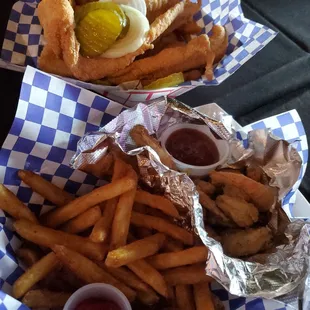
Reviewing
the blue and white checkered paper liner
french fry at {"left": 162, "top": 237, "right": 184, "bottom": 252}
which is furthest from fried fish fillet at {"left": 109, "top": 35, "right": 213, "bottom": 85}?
french fry at {"left": 162, "top": 237, "right": 184, "bottom": 252}

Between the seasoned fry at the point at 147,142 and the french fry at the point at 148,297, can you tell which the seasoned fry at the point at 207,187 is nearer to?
the seasoned fry at the point at 147,142

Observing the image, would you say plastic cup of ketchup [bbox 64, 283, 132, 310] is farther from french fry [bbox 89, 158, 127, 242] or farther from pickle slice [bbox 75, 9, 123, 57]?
pickle slice [bbox 75, 9, 123, 57]

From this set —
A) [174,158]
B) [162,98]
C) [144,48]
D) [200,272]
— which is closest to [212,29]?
[144,48]

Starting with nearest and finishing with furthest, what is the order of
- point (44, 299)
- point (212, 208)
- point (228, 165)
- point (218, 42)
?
point (44, 299) → point (212, 208) → point (228, 165) → point (218, 42)

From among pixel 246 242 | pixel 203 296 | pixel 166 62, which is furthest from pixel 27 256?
pixel 166 62

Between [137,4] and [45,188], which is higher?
[137,4]

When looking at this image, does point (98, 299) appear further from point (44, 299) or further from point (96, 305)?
point (44, 299)

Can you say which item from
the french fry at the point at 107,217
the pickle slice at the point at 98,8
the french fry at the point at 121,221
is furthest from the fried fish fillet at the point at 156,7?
the french fry at the point at 121,221

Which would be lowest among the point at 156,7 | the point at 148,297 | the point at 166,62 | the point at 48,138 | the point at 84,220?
the point at 148,297
